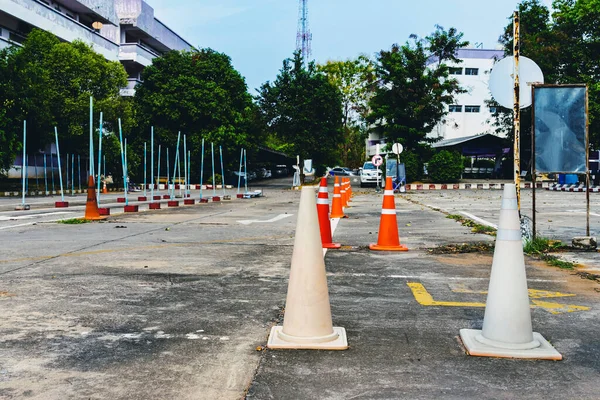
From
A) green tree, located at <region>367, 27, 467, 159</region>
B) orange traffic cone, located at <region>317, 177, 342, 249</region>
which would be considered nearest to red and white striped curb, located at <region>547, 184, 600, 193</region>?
green tree, located at <region>367, 27, 467, 159</region>

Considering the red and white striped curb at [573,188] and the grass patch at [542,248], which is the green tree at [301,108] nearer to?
the red and white striped curb at [573,188]

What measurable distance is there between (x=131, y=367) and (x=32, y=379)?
0.47 m

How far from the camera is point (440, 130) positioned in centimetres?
7706

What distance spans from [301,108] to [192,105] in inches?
331

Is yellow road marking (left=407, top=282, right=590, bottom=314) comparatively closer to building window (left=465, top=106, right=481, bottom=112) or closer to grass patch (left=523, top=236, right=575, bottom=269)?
grass patch (left=523, top=236, right=575, bottom=269)

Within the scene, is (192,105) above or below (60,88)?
above

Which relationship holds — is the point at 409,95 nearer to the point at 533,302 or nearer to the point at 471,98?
the point at 471,98

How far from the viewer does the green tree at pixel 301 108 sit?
49094 mm

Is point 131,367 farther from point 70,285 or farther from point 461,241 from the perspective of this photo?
point 461,241

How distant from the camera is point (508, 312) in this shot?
3.66 meters

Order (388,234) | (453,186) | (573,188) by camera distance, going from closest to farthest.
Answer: (388,234) → (573,188) → (453,186)

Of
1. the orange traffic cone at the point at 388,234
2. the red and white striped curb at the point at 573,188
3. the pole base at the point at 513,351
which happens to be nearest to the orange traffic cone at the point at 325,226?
the orange traffic cone at the point at 388,234

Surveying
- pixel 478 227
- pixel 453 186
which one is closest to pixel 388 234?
pixel 478 227

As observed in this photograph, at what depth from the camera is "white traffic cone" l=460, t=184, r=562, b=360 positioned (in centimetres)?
355
